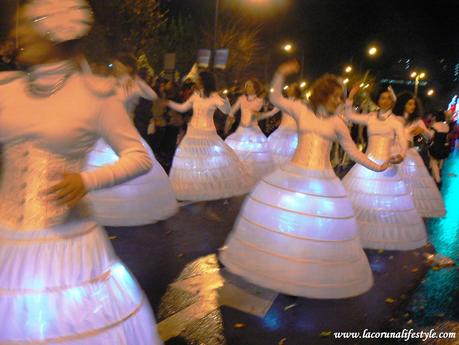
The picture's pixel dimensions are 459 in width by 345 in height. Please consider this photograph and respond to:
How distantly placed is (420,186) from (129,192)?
5.91m

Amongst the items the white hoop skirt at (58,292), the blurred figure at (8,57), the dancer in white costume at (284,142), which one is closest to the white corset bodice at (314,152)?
the white hoop skirt at (58,292)

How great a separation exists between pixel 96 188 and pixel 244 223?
3.37 metres

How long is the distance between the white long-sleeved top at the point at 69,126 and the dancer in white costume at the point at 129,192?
442 cm

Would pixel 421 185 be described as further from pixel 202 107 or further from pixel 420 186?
pixel 202 107

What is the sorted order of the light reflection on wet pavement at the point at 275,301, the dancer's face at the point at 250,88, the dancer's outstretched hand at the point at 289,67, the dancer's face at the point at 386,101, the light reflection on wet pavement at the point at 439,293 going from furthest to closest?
the dancer's face at the point at 250,88
the dancer's face at the point at 386,101
the dancer's outstretched hand at the point at 289,67
the light reflection on wet pavement at the point at 439,293
the light reflection on wet pavement at the point at 275,301

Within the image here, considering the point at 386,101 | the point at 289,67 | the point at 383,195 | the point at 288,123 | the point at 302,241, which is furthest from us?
the point at 288,123

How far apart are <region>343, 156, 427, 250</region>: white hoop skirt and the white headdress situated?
19.1ft

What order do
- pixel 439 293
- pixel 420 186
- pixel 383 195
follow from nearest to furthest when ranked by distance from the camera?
pixel 439 293 < pixel 383 195 < pixel 420 186

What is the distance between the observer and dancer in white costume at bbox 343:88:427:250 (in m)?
6.98

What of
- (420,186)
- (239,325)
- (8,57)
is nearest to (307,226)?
(239,325)

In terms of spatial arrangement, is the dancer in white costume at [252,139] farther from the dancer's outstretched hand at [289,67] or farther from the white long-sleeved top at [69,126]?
the white long-sleeved top at [69,126]

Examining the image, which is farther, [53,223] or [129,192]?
[129,192]

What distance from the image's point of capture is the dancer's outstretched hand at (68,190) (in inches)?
77.0

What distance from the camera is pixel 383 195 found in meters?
7.13
